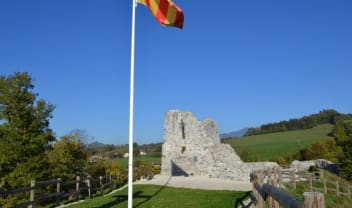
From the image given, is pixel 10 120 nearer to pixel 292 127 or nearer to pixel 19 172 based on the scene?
pixel 19 172

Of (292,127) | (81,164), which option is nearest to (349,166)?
(81,164)

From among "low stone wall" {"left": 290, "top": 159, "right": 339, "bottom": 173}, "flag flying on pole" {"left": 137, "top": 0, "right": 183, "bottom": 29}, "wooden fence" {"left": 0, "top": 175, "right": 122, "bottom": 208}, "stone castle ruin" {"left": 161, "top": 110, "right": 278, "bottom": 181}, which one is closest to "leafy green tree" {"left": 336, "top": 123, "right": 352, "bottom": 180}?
"low stone wall" {"left": 290, "top": 159, "right": 339, "bottom": 173}

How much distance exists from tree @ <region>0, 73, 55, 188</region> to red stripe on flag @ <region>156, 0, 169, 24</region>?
17648 millimetres

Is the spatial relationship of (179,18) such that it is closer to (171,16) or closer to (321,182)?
(171,16)

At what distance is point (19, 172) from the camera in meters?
23.5

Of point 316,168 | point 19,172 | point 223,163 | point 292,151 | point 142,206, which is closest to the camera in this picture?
point 142,206

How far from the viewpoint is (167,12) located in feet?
31.6

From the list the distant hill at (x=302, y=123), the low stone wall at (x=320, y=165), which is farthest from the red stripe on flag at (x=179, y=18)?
the distant hill at (x=302, y=123)

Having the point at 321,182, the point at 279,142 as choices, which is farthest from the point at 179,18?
the point at 279,142

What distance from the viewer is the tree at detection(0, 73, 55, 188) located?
23.7 meters

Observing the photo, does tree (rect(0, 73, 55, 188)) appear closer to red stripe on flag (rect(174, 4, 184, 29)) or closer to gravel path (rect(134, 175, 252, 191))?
gravel path (rect(134, 175, 252, 191))

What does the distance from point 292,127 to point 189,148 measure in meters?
53.9

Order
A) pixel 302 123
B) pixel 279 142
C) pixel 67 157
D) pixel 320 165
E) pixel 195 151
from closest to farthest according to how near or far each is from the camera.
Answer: pixel 67 157 < pixel 195 151 < pixel 320 165 < pixel 279 142 < pixel 302 123

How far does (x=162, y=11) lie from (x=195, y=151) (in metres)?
24.0
